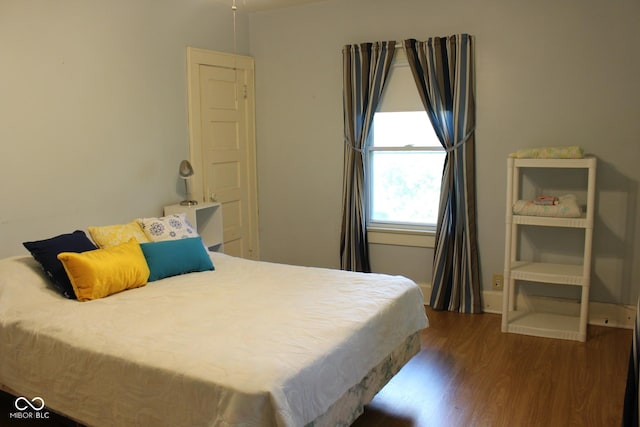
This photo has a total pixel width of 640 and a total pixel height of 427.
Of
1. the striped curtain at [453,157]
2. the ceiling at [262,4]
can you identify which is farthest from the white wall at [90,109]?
the striped curtain at [453,157]

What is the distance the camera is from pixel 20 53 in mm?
3219

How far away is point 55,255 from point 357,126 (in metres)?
2.58

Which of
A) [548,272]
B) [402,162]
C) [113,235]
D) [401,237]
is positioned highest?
[402,162]

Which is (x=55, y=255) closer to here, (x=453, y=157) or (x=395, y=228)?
(x=395, y=228)

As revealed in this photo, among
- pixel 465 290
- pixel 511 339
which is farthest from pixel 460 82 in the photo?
pixel 511 339

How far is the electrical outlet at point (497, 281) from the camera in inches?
170

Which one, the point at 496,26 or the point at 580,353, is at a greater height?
the point at 496,26

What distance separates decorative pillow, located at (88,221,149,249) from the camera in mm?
3385

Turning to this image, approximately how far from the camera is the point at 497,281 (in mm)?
4348

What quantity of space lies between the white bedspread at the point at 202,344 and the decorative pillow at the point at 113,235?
1.28 feet

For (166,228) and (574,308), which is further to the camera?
(574,308)

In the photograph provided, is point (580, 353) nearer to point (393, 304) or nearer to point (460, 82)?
point (393, 304)

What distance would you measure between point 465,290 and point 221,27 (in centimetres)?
295

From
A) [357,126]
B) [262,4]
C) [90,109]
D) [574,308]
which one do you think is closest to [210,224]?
[90,109]
